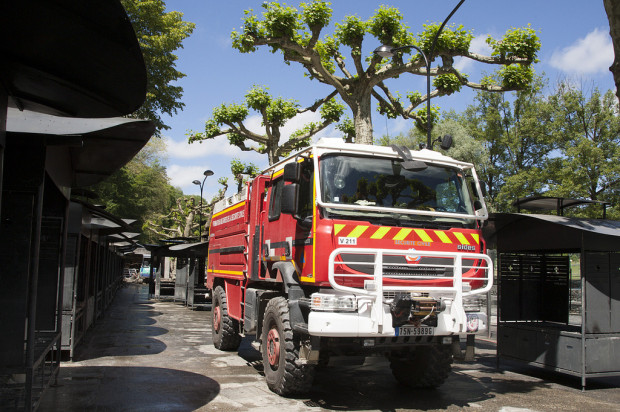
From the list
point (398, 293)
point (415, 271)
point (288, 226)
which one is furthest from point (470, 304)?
point (288, 226)

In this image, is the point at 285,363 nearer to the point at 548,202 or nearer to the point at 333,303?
the point at 333,303

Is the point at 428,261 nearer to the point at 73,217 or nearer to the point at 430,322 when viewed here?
the point at 430,322

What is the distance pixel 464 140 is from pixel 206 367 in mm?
33222

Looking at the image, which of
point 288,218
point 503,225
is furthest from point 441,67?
point 288,218

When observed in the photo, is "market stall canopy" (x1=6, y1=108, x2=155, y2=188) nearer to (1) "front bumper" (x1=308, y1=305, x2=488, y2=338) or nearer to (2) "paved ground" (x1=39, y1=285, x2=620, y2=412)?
(1) "front bumper" (x1=308, y1=305, x2=488, y2=338)

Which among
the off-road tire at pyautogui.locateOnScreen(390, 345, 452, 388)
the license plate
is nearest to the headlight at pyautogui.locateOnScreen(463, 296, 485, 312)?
the license plate

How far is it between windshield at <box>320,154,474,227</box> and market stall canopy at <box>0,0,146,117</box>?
2890 millimetres

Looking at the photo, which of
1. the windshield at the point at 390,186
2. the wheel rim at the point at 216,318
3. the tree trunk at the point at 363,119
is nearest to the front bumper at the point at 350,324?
the windshield at the point at 390,186

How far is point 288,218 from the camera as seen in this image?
23.5 feet

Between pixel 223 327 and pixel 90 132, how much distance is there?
599 cm

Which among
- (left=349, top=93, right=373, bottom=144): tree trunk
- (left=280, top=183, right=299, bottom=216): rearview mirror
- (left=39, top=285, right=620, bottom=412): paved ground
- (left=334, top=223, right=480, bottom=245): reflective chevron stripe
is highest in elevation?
(left=349, top=93, right=373, bottom=144): tree trunk

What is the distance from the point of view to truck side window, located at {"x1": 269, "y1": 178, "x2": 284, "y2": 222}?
25.2 ft

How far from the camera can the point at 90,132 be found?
489 centimetres

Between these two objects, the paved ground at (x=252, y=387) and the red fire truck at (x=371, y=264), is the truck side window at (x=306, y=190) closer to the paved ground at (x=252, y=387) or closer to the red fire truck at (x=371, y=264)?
the red fire truck at (x=371, y=264)
